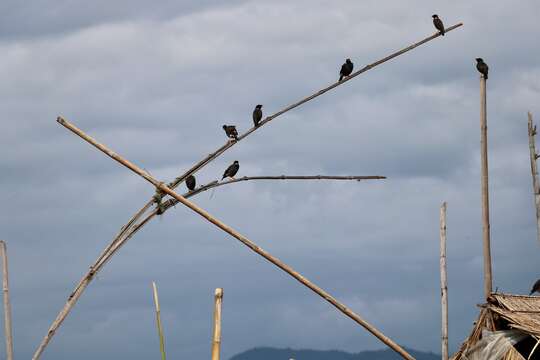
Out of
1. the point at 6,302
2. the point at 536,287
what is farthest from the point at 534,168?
the point at 6,302

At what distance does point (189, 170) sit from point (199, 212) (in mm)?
1335

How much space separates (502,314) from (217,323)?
29.5ft

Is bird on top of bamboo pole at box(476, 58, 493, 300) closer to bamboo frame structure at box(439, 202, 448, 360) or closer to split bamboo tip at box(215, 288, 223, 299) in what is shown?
bamboo frame structure at box(439, 202, 448, 360)

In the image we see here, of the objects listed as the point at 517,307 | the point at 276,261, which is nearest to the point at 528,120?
the point at 517,307

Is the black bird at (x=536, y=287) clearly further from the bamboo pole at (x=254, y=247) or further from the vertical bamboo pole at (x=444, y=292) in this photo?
the bamboo pole at (x=254, y=247)

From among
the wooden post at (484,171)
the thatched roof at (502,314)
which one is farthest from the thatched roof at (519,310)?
the wooden post at (484,171)

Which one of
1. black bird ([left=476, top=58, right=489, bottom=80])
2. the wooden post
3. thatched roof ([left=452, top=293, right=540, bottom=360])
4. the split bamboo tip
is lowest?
thatched roof ([left=452, top=293, right=540, bottom=360])

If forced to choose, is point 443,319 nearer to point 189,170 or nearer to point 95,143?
point 189,170

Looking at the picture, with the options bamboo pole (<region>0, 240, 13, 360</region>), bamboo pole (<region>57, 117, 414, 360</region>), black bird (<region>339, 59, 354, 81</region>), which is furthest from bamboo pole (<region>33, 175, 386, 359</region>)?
black bird (<region>339, 59, 354, 81</region>)

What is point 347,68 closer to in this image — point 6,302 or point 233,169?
point 233,169

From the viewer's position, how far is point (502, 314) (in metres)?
13.5

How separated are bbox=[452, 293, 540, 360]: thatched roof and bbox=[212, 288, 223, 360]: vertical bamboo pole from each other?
862cm

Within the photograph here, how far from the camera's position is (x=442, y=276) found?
18.2 metres

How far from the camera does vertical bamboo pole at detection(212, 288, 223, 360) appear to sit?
5.42 m
